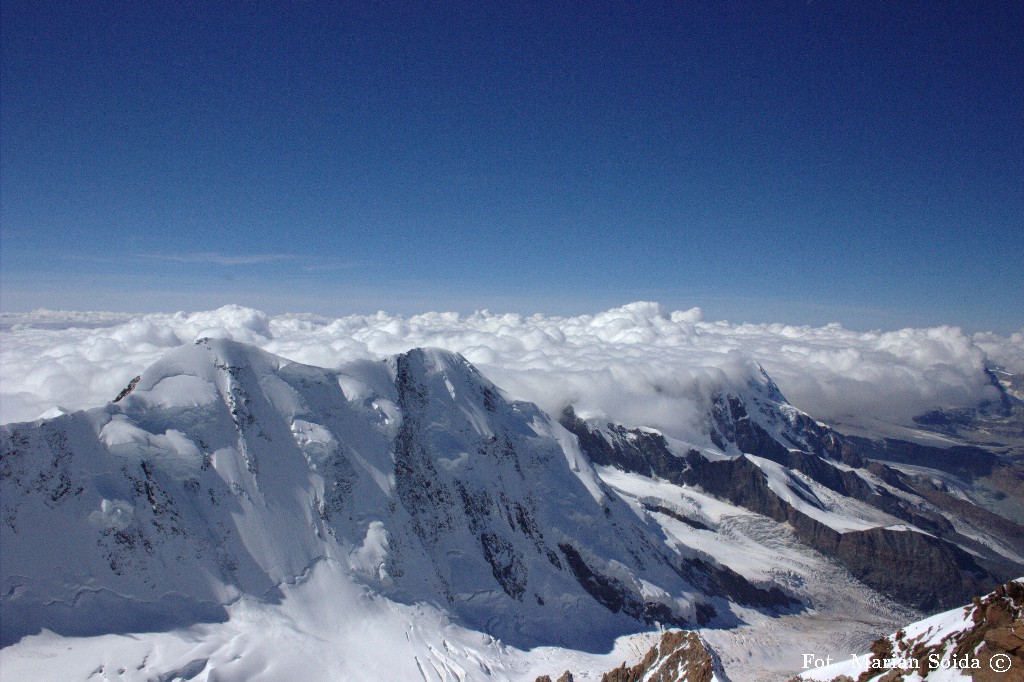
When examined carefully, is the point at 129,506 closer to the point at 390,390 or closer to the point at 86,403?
the point at 390,390

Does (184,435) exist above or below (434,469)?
above

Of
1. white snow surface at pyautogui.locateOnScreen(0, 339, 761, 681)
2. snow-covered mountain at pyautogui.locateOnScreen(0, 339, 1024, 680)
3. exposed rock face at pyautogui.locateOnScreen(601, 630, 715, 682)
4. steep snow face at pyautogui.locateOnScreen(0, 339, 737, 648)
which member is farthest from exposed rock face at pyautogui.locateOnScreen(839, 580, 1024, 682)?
steep snow face at pyautogui.locateOnScreen(0, 339, 737, 648)

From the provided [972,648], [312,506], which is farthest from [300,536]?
[972,648]

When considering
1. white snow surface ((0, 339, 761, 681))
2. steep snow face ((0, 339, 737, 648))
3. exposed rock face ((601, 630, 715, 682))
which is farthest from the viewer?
steep snow face ((0, 339, 737, 648))

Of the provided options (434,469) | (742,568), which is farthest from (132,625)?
(742,568)

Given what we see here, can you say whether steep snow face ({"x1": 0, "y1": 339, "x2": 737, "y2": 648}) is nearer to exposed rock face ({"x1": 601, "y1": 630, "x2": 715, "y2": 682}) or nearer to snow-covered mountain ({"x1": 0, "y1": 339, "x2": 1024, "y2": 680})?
snow-covered mountain ({"x1": 0, "y1": 339, "x2": 1024, "y2": 680})

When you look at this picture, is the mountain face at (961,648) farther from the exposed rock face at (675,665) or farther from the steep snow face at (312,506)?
the steep snow face at (312,506)

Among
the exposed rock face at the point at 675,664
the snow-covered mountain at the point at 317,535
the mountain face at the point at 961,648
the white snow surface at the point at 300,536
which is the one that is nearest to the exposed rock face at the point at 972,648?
the mountain face at the point at 961,648
